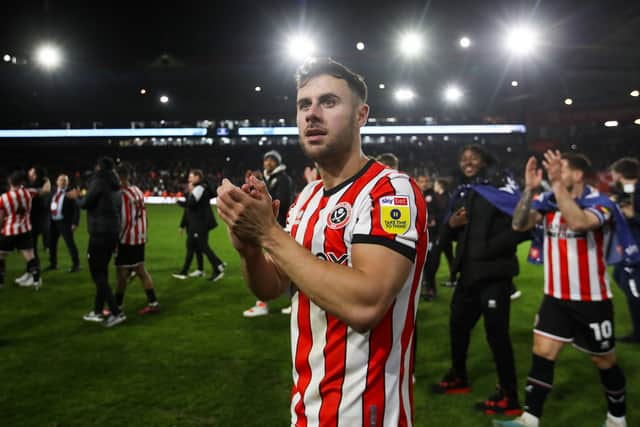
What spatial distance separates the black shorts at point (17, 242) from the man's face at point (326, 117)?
8.73 meters

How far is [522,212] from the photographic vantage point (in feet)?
12.4

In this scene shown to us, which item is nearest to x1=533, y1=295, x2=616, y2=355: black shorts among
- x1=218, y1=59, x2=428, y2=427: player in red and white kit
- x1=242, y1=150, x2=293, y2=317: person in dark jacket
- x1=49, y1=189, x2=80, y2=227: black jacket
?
x1=218, y1=59, x2=428, y2=427: player in red and white kit

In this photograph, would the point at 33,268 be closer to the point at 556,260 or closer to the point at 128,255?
the point at 128,255

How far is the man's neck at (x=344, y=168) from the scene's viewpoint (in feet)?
5.89

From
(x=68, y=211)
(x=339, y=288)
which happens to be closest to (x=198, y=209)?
(x=68, y=211)

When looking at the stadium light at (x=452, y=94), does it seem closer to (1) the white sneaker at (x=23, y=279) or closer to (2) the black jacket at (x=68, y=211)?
(2) the black jacket at (x=68, y=211)

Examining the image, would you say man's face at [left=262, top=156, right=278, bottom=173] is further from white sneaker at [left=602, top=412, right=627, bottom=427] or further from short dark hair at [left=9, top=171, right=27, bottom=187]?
white sneaker at [left=602, top=412, right=627, bottom=427]

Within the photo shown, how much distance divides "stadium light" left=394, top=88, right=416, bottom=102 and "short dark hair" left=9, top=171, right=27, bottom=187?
34038 millimetres

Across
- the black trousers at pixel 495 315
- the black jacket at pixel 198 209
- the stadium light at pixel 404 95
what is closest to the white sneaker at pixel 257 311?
the black jacket at pixel 198 209

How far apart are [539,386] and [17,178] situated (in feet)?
29.1

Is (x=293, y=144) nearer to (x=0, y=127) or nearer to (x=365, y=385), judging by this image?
(x=0, y=127)

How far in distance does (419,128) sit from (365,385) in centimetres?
3731

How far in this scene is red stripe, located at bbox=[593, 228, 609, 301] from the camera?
3527mm

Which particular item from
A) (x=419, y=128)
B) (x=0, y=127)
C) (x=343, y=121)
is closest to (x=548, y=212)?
(x=343, y=121)
